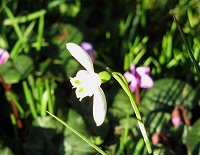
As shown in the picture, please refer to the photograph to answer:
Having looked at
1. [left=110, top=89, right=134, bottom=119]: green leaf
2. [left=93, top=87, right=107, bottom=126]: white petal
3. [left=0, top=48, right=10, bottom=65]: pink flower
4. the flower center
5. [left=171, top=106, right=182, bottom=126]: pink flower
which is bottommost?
[left=171, top=106, right=182, bottom=126]: pink flower

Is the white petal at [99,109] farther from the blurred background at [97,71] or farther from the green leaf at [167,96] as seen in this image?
the green leaf at [167,96]

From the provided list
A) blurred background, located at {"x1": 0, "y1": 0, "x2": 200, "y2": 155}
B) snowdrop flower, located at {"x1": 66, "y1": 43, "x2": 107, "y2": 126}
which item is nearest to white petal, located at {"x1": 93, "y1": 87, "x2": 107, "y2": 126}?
snowdrop flower, located at {"x1": 66, "y1": 43, "x2": 107, "y2": 126}

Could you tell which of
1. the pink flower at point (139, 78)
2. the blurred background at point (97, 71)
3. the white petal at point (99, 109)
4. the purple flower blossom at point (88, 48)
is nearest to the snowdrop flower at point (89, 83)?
the white petal at point (99, 109)

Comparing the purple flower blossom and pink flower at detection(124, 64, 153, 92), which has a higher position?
→ the purple flower blossom

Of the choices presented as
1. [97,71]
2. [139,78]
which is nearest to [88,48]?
[97,71]

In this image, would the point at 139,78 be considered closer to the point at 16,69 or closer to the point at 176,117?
the point at 176,117

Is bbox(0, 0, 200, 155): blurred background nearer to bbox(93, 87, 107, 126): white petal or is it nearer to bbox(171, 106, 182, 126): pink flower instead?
bbox(171, 106, 182, 126): pink flower
